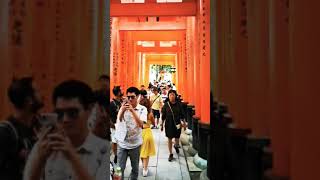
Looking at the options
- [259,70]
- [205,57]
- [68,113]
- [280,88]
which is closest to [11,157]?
[68,113]

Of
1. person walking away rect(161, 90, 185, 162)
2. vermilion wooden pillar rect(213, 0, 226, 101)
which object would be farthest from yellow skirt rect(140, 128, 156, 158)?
vermilion wooden pillar rect(213, 0, 226, 101)

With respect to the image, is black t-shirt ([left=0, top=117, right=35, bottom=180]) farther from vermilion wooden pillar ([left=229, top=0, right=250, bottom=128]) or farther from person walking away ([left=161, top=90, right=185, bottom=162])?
person walking away ([left=161, top=90, right=185, bottom=162])

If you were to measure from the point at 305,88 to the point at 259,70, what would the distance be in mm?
844

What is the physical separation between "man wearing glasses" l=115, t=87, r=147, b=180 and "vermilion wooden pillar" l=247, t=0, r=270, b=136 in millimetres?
2288

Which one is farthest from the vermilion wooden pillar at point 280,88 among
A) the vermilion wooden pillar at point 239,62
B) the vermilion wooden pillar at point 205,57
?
the vermilion wooden pillar at point 205,57

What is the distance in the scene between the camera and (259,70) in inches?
105

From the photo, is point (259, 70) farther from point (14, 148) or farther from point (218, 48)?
point (14, 148)

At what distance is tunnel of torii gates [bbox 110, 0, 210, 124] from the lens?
6621 millimetres

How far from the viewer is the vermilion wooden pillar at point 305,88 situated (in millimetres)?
1772

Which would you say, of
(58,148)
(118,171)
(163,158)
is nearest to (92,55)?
(58,148)

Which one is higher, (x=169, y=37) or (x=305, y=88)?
(x=169, y=37)

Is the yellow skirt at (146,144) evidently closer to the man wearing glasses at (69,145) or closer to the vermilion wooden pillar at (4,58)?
the man wearing glasses at (69,145)

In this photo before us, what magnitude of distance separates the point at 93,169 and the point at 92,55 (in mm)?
701

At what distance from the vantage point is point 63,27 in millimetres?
2154
